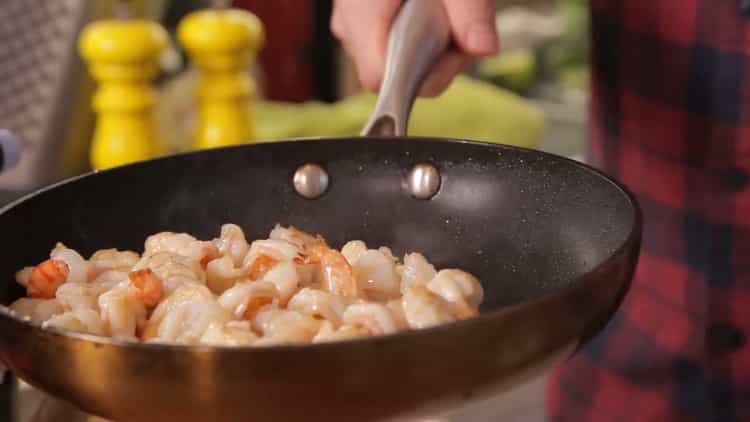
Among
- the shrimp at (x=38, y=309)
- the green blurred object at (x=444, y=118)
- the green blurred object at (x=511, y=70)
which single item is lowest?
the green blurred object at (x=511, y=70)

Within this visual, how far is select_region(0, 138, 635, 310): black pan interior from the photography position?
0.77m

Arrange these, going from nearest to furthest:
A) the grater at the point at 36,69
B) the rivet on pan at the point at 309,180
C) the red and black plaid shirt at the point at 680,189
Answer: the rivet on pan at the point at 309,180 → the red and black plaid shirt at the point at 680,189 → the grater at the point at 36,69

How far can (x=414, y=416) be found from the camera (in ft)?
1.87

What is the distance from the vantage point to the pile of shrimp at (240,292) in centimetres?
63

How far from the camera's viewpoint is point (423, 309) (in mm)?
635

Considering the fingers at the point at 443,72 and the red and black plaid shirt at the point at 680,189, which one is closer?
the fingers at the point at 443,72

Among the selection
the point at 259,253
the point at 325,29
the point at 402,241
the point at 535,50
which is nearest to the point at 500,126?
the point at 535,50

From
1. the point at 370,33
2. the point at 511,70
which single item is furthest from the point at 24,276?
the point at 511,70

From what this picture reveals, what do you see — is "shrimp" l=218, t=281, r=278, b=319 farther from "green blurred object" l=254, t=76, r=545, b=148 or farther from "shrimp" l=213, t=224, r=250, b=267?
"green blurred object" l=254, t=76, r=545, b=148

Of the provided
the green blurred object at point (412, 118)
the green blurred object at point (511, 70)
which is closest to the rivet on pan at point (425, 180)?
the green blurred object at point (412, 118)

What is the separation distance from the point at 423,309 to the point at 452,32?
35 cm

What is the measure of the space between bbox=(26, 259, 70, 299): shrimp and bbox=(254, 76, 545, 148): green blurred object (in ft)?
2.78

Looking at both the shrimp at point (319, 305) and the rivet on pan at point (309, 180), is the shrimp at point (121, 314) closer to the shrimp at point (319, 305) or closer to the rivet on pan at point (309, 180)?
the shrimp at point (319, 305)

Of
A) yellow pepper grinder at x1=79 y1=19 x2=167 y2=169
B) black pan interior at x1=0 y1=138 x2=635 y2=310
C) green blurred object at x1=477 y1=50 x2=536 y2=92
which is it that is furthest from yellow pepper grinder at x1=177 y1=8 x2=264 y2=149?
green blurred object at x1=477 y1=50 x2=536 y2=92
